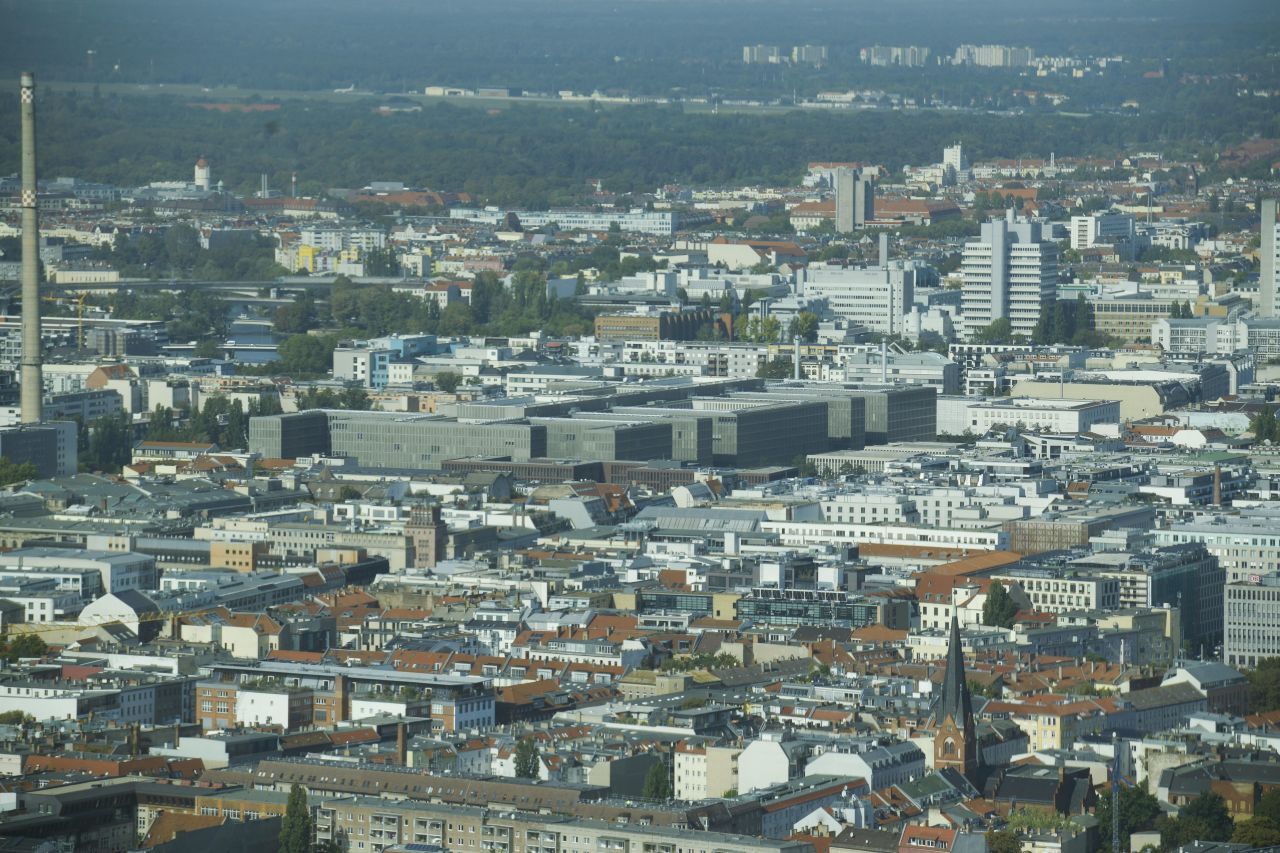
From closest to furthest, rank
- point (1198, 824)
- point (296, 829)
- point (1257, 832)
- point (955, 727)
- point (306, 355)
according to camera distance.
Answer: point (296, 829) → point (1257, 832) → point (1198, 824) → point (955, 727) → point (306, 355)

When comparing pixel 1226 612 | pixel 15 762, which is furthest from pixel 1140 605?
pixel 15 762

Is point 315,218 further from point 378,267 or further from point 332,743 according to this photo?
point 332,743

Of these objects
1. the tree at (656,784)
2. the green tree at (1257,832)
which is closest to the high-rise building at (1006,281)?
the tree at (656,784)

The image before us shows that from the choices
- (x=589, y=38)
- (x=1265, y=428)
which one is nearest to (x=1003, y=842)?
(x=1265, y=428)

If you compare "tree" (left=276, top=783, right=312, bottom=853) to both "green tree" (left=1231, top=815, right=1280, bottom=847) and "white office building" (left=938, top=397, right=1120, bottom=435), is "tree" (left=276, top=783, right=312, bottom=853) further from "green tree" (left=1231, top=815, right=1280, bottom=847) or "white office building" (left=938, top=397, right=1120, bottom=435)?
"white office building" (left=938, top=397, right=1120, bottom=435)

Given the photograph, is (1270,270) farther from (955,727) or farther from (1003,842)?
(1003,842)

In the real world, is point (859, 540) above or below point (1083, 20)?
below
